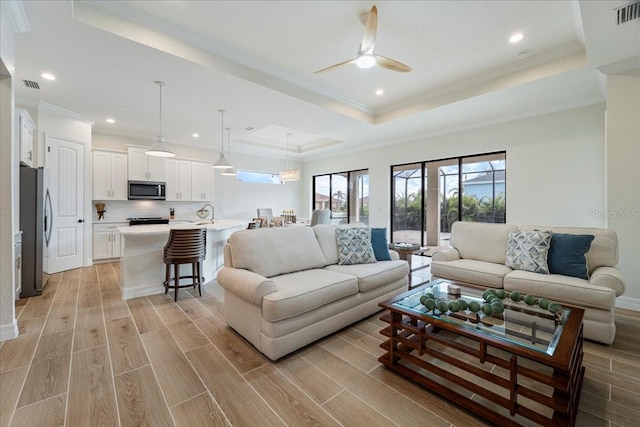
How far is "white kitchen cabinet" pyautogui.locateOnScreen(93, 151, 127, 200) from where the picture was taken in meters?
5.41

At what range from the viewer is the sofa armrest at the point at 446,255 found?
3.53 meters

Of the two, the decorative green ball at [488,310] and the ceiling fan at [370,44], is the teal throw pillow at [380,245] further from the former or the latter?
the ceiling fan at [370,44]

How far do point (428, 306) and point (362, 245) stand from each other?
1.40m

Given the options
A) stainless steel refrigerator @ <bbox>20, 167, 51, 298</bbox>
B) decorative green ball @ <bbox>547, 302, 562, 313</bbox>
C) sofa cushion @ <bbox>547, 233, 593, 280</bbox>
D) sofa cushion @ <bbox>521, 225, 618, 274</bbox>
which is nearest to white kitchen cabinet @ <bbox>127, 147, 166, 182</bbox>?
stainless steel refrigerator @ <bbox>20, 167, 51, 298</bbox>

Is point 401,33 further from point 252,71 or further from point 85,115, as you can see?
point 85,115

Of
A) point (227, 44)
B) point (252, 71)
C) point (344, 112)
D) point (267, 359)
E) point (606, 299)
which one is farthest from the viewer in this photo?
point (344, 112)

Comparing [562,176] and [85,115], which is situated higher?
[85,115]

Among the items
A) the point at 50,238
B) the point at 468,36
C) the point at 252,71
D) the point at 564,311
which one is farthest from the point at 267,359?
the point at 50,238

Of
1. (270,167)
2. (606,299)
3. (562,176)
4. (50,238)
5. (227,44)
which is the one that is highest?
(227,44)

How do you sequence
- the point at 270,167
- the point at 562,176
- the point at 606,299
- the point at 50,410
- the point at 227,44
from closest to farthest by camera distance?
1. the point at 50,410
2. the point at 606,299
3. the point at 227,44
4. the point at 562,176
5. the point at 270,167

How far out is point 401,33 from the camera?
2922mm

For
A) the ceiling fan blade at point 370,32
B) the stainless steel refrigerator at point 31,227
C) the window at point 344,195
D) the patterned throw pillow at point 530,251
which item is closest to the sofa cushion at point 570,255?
the patterned throw pillow at point 530,251

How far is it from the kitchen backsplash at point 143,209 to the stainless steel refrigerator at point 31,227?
225 centimetres

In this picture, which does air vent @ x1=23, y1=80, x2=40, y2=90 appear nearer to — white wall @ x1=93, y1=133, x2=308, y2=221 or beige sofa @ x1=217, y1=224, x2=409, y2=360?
white wall @ x1=93, y1=133, x2=308, y2=221
